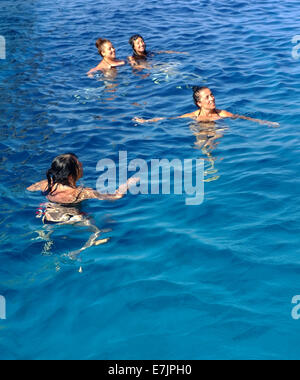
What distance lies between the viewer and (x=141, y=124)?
28.9 feet

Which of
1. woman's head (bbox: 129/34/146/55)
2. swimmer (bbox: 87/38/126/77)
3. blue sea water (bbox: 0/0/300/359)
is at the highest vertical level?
woman's head (bbox: 129/34/146/55)

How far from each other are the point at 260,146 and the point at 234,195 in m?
1.51

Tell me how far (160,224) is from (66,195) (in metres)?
1.26

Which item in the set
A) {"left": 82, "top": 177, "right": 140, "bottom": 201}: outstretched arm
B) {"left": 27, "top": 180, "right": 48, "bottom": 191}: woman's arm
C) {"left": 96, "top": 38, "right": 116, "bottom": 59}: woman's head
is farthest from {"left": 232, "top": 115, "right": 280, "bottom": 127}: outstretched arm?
{"left": 96, "top": 38, "right": 116, "bottom": 59}: woman's head

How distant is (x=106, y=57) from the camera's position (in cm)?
1177

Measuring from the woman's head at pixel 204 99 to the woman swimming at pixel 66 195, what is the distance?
108 inches

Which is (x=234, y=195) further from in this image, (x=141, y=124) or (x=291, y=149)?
(x=141, y=124)

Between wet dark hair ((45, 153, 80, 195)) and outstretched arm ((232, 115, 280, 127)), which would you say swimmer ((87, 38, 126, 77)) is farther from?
wet dark hair ((45, 153, 80, 195))

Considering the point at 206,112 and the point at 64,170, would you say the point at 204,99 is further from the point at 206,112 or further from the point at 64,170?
the point at 64,170

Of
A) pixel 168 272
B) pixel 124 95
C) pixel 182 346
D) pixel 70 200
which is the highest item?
pixel 124 95

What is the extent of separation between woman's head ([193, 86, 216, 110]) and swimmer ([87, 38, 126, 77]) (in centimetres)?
376

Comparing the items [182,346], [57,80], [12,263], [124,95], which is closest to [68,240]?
[12,263]

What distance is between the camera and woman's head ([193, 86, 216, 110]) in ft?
27.3

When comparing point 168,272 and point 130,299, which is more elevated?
point 168,272
